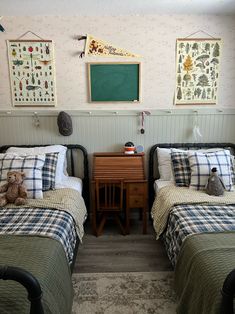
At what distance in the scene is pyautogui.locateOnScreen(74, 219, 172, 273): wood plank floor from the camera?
2033 mm

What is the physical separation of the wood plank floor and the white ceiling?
7.38 feet

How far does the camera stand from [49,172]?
7.47ft

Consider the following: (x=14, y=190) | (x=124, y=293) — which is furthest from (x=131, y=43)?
(x=124, y=293)

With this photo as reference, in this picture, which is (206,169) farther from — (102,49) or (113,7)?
(113,7)

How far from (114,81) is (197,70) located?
2.96 ft

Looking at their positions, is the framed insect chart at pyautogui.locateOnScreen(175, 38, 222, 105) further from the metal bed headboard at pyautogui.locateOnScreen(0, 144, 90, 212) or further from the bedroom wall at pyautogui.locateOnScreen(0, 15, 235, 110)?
the metal bed headboard at pyautogui.locateOnScreen(0, 144, 90, 212)

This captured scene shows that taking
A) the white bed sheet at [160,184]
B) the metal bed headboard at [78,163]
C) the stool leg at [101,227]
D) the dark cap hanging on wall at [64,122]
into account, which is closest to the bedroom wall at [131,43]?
the dark cap hanging on wall at [64,122]

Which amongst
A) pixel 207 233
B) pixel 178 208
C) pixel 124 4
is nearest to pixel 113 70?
pixel 124 4

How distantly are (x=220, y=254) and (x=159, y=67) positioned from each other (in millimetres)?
1973

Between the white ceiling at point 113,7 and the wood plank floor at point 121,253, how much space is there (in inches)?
88.6

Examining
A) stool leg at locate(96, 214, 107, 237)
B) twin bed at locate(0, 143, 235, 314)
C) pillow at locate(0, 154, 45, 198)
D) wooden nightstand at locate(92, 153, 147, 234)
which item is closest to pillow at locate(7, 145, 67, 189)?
twin bed at locate(0, 143, 235, 314)

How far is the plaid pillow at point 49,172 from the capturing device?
2.24 metres

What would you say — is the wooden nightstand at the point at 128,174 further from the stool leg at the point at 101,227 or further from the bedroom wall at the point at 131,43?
→ the bedroom wall at the point at 131,43

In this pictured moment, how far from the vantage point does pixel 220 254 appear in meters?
1.29
